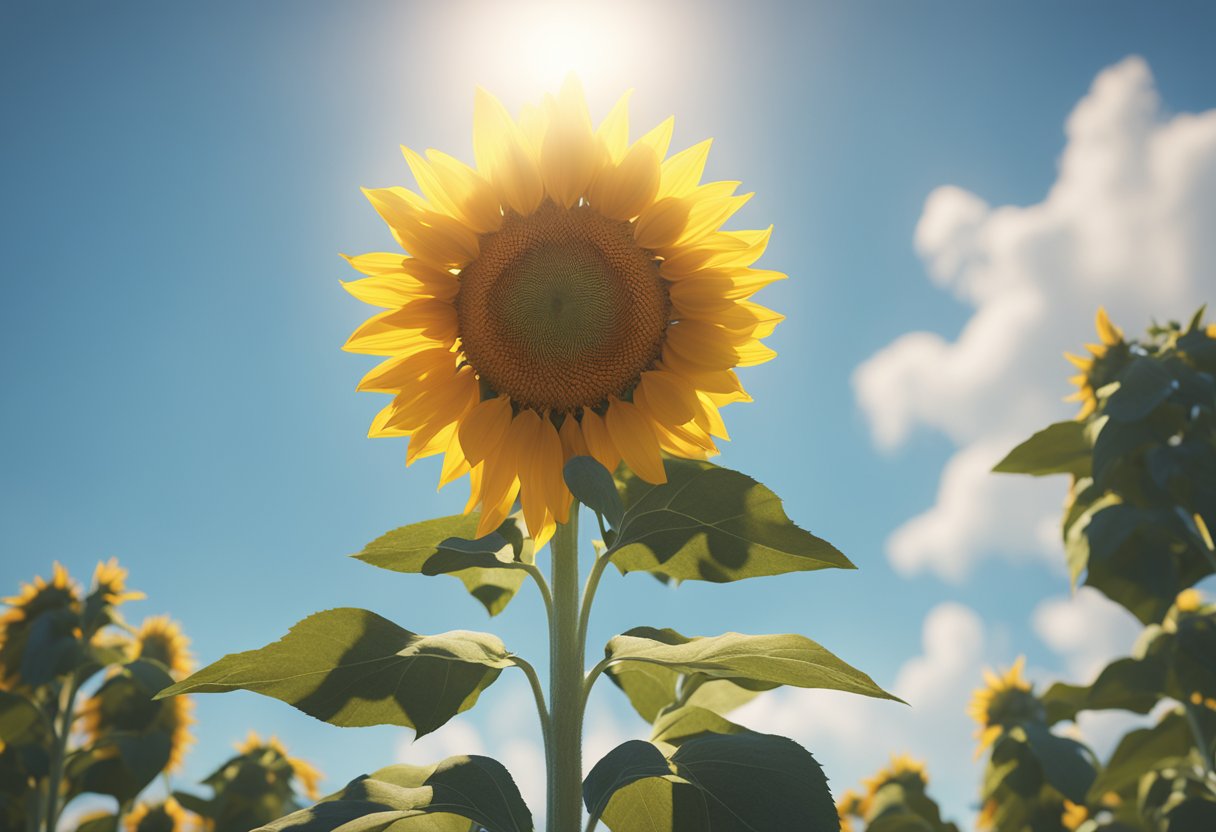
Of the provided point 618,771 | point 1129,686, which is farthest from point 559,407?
point 1129,686

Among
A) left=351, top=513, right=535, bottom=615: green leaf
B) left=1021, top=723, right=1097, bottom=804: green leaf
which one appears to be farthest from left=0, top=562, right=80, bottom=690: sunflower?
left=1021, top=723, right=1097, bottom=804: green leaf

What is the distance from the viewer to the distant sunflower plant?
158cm

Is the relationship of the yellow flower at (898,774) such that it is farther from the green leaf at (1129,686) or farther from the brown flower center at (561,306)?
the brown flower center at (561,306)

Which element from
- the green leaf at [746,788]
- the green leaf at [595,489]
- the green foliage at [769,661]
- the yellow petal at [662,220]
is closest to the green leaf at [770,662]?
the green foliage at [769,661]

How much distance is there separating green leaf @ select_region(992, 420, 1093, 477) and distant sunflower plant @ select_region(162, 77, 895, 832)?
250 centimetres

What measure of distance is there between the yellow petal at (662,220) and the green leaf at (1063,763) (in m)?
→ 2.85

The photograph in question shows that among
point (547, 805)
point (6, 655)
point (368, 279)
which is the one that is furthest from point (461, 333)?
point (6, 655)

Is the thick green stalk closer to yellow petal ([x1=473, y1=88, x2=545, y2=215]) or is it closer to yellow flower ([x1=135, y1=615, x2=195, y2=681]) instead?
yellow petal ([x1=473, y1=88, x2=545, y2=215])

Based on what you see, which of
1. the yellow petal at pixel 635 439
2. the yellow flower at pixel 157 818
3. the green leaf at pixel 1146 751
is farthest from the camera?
the yellow flower at pixel 157 818

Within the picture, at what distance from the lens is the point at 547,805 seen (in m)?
1.63

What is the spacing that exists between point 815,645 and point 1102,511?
272 centimetres

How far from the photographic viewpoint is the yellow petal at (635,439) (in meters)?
1.76

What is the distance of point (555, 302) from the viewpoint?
1849 millimetres

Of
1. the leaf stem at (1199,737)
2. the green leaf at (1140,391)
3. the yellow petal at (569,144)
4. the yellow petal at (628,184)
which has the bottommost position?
the leaf stem at (1199,737)
